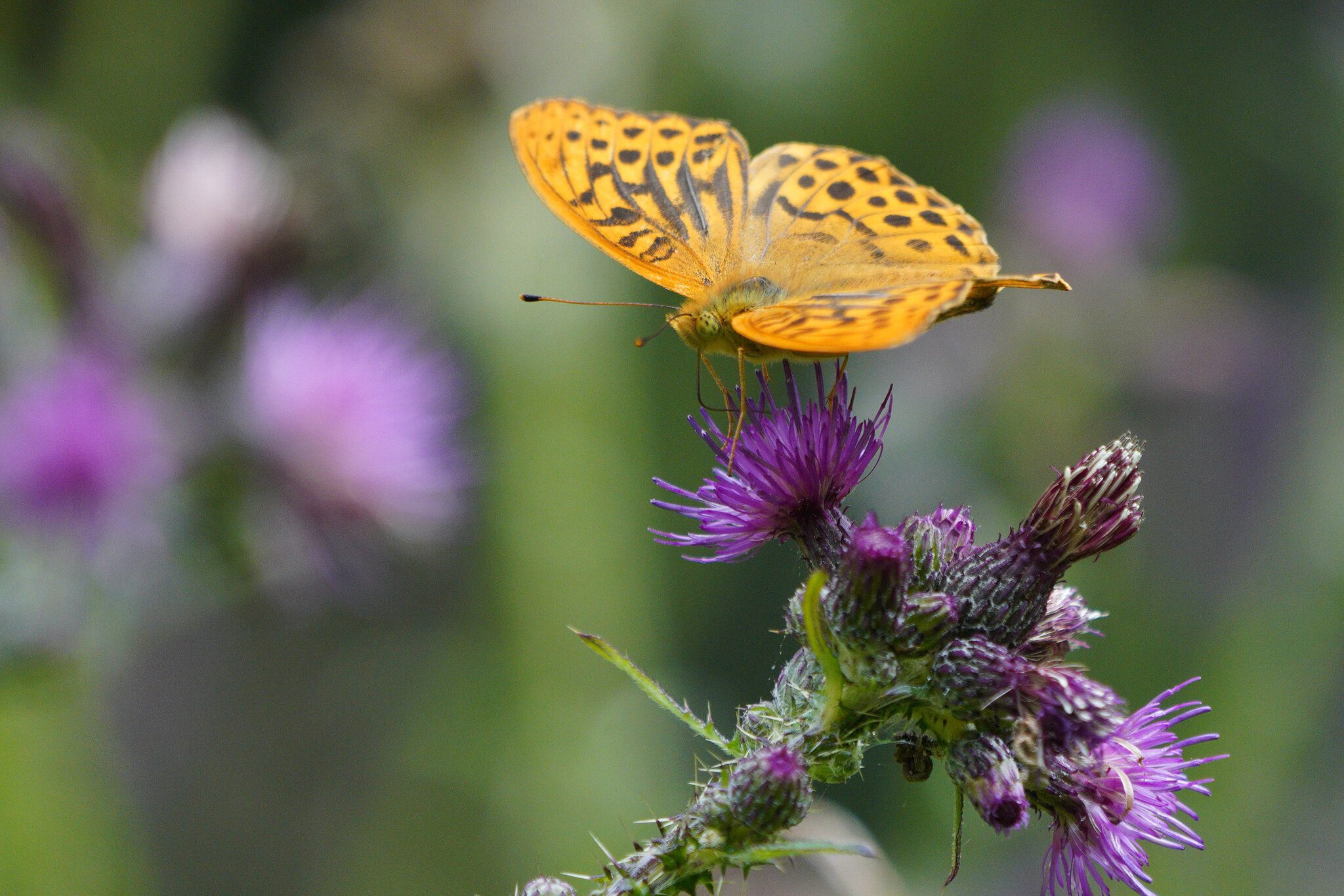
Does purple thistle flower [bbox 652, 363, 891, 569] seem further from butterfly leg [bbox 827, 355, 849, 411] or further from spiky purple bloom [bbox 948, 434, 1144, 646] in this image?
spiky purple bloom [bbox 948, 434, 1144, 646]

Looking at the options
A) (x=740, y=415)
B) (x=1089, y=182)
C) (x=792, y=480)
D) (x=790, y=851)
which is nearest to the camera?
(x=790, y=851)

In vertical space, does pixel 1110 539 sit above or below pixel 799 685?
above

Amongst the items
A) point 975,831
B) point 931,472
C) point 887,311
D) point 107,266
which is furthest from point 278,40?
point 887,311

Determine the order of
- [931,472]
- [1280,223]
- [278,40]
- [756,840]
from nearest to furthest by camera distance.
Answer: [756,840], [931,472], [278,40], [1280,223]

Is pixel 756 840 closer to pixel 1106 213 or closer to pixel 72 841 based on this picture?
pixel 72 841

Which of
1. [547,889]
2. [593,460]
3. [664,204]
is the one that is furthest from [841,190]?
[593,460]

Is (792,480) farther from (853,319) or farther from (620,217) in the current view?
(620,217)

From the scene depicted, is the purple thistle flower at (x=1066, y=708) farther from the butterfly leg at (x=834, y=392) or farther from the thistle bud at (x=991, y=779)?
the butterfly leg at (x=834, y=392)
